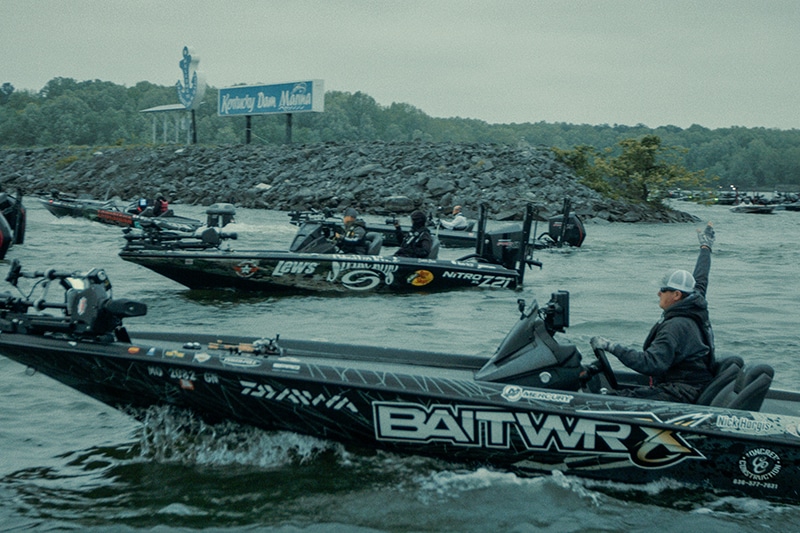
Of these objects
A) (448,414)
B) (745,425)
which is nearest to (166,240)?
(448,414)

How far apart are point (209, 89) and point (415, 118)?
92.6 ft

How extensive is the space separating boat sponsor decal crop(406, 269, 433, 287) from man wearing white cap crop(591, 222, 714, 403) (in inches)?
331

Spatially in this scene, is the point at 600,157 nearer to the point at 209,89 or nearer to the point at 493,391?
the point at 493,391

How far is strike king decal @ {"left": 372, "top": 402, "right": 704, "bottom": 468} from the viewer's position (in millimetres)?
6078

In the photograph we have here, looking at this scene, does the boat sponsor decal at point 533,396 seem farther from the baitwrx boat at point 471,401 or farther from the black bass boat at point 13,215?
the black bass boat at point 13,215

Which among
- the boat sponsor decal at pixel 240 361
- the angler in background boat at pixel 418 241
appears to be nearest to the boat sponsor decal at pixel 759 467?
the boat sponsor decal at pixel 240 361

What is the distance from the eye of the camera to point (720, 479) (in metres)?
6.11

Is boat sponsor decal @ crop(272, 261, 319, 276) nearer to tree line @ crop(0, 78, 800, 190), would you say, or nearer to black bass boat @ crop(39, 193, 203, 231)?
black bass boat @ crop(39, 193, 203, 231)

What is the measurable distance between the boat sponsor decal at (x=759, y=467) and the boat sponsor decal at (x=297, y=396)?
282cm

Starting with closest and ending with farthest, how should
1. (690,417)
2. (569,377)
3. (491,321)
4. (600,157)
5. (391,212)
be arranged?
(690,417), (569,377), (491,321), (391,212), (600,157)

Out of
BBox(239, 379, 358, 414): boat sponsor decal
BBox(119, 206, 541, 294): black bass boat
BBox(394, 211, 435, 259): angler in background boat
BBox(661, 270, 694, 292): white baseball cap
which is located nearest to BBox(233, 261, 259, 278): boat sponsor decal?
BBox(119, 206, 541, 294): black bass boat

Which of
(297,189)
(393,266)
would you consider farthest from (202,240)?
(297,189)

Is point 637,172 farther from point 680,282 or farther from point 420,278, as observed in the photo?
point 680,282

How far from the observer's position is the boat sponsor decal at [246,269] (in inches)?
553
